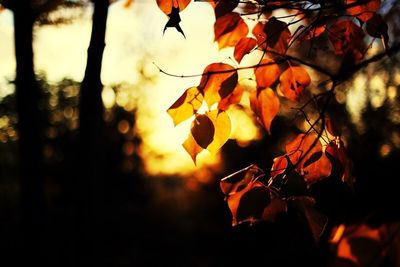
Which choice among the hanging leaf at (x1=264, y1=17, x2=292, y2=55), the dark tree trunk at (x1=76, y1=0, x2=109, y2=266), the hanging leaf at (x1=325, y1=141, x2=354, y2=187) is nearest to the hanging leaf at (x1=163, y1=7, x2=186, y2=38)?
the hanging leaf at (x1=264, y1=17, x2=292, y2=55)

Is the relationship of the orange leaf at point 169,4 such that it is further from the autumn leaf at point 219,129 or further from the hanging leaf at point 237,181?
the hanging leaf at point 237,181

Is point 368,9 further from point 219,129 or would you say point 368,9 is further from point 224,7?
point 219,129

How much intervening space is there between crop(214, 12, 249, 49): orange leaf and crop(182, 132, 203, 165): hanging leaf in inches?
10.7

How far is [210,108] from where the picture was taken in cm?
93

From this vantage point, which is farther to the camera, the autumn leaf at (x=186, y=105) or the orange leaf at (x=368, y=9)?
the orange leaf at (x=368, y=9)

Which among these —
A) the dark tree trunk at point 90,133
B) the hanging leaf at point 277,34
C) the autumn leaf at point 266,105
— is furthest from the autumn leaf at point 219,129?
the dark tree trunk at point 90,133

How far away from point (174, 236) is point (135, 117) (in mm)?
7686

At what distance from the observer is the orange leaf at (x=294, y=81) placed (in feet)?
3.48

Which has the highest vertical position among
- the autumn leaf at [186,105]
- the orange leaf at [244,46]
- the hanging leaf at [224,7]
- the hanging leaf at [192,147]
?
the hanging leaf at [224,7]

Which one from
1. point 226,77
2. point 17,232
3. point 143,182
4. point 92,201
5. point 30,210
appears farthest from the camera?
point 143,182

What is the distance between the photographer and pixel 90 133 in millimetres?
1475

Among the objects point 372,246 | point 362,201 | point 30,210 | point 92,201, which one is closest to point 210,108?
point 372,246

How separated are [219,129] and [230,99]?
106 mm

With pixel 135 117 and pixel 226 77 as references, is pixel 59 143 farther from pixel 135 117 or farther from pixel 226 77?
pixel 226 77
